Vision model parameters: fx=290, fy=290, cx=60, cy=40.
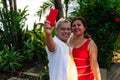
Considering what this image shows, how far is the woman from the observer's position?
3.10 m

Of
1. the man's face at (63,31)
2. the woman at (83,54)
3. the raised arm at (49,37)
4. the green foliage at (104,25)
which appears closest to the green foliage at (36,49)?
the green foliage at (104,25)

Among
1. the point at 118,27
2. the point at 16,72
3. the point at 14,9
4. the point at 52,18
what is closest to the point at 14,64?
the point at 16,72

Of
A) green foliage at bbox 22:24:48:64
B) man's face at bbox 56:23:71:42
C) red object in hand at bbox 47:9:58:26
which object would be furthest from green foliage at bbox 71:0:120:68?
red object in hand at bbox 47:9:58:26

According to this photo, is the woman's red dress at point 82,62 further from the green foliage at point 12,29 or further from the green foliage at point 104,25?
the green foliage at point 12,29

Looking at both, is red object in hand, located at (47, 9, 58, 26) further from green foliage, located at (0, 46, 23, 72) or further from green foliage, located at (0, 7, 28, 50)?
green foliage, located at (0, 7, 28, 50)

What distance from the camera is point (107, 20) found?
7246mm

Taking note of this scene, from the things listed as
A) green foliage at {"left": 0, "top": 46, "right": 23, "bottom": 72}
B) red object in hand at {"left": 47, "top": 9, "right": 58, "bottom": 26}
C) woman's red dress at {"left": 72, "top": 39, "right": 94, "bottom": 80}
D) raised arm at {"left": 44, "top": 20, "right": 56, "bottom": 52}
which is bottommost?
green foliage at {"left": 0, "top": 46, "right": 23, "bottom": 72}

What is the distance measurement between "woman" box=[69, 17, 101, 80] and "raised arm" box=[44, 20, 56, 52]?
0.44 metres

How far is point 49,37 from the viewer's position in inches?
105

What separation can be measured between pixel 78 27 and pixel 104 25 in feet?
13.0

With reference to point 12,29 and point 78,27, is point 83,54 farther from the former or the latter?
point 12,29

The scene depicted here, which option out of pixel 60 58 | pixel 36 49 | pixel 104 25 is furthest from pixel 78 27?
pixel 36 49

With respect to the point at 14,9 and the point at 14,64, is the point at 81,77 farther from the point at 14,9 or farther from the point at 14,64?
the point at 14,9

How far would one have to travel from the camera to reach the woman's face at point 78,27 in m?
3.22
